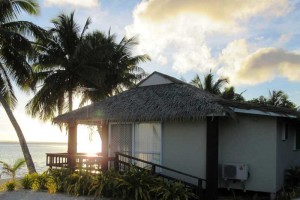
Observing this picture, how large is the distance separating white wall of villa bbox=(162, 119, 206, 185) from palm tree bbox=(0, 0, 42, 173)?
7.02 meters

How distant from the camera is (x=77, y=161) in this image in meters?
14.5

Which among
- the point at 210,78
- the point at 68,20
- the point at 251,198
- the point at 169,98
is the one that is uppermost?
the point at 68,20

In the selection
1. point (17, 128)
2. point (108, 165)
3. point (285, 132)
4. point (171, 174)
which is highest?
point (285, 132)

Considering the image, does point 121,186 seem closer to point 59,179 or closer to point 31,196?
point 59,179

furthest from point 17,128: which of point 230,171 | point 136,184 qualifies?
point 230,171

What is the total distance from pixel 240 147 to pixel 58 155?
687cm

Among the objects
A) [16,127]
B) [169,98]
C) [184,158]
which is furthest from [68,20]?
[184,158]

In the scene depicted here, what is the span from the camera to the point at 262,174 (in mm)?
12758

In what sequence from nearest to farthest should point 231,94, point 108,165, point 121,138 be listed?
point 108,165
point 121,138
point 231,94

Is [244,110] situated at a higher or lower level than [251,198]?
higher

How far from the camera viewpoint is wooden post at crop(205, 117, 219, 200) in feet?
40.7

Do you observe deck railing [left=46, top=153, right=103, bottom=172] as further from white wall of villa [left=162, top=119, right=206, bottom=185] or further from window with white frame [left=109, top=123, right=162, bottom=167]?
white wall of villa [left=162, top=119, right=206, bottom=185]

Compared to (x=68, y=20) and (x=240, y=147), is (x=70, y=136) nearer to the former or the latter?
(x=240, y=147)

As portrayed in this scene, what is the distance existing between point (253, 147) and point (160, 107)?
11.0 ft
